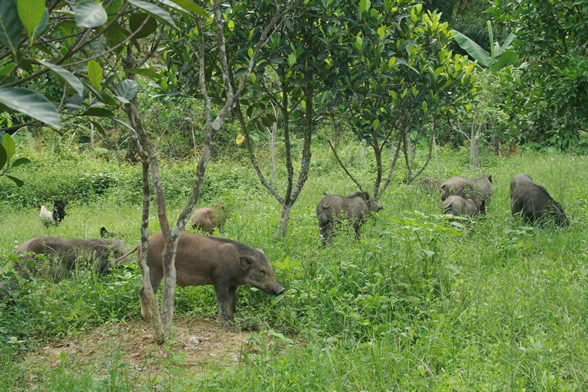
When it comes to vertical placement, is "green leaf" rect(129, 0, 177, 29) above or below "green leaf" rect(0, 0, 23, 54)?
above

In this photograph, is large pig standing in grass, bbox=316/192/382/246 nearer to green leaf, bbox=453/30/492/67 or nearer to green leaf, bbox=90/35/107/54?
green leaf, bbox=90/35/107/54

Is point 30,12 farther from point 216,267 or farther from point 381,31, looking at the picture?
point 381,31

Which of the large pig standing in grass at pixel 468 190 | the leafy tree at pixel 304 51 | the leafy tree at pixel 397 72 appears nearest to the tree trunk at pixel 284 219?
the leafy tree at pixel 304 51

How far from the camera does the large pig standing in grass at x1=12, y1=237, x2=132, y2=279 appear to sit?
5.25 meters

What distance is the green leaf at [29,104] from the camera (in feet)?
4.02

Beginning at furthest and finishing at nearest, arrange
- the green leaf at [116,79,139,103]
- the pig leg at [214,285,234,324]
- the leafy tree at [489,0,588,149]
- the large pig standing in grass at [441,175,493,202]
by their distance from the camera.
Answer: the large pig standing in grass at [441,175,493,202] → the leafy tree at [489,0,588,149] → the pig leg at [214,285,234,324] → the green leaf at [116,79,139,103]

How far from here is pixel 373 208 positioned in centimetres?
709

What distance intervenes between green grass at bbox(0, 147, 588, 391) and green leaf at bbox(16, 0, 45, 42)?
86.7 inches

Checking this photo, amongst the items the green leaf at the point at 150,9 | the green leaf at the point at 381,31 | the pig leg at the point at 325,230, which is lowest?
the pig leg at the point at 325,230

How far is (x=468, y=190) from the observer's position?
24.3ft

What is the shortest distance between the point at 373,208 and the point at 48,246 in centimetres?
426

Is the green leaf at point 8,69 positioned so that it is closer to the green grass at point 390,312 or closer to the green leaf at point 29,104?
the green leaf at point 29,104

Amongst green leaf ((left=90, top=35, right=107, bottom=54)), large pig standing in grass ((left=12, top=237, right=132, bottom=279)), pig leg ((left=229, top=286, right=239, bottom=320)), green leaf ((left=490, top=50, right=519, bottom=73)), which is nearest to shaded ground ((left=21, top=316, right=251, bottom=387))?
pig leg ((left=229, top=286, right=239, bottom=320))

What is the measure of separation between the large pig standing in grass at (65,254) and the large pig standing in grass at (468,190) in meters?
4.89
